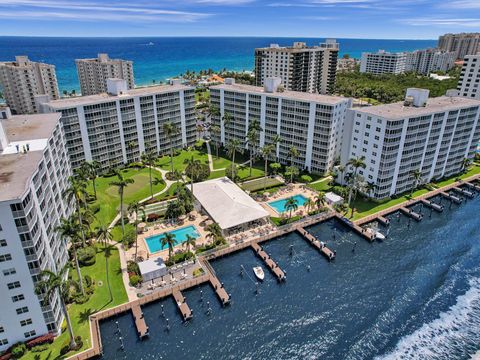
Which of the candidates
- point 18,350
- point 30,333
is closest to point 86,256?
point 30,333

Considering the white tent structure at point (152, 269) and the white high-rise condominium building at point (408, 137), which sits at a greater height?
the white high-rise condominium building at point (408, 137)

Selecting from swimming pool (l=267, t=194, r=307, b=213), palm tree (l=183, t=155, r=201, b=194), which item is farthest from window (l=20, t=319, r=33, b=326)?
swimming pool (l=267, t=194, r=307, b=213)

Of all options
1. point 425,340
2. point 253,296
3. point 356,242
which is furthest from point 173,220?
point 425,340

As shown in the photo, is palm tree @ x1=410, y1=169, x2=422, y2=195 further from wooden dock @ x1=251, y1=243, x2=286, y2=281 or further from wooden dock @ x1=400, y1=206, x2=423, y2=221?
wooden dock @ x1=251, y1=243, x2=286, y2=281

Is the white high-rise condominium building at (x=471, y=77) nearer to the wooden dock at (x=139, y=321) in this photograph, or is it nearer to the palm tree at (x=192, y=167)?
the palm tree at (x=192, y=167)

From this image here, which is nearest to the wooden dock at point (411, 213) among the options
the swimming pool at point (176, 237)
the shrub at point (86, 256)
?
the swimming pool at point (176, 237)

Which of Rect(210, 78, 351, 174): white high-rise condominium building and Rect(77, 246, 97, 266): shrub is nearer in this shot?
Rect(77, 246, 97, 266): shrub
